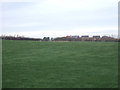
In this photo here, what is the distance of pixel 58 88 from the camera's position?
21.3 ft

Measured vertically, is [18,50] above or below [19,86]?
above

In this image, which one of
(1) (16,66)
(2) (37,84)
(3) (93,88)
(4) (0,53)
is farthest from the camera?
(4) (0,53)

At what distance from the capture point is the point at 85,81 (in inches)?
283

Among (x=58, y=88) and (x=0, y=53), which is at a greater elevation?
(x=0, y=53)

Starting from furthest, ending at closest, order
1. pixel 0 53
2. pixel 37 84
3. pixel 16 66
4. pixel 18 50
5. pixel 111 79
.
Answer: pixel 18 50 → pixel 0 53 → pixel 16 66 → pixel 111 79 → pixel 37 84

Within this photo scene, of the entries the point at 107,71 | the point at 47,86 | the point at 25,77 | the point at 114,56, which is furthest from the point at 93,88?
the point at 114,56

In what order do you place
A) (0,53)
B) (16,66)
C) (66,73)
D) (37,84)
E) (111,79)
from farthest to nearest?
(0,53) < (16,66) < (66,73) < (111,79) < (37,84)

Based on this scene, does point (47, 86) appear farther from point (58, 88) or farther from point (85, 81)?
point (85, 81)

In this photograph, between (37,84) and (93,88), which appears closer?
(93,88)

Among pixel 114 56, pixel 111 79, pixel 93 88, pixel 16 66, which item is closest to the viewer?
pixel 93 88

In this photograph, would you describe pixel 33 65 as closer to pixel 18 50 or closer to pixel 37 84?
pixel 37 84

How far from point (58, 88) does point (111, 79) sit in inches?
88.4

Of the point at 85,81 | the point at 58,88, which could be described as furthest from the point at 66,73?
the point at 58,88

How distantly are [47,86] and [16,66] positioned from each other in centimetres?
307
